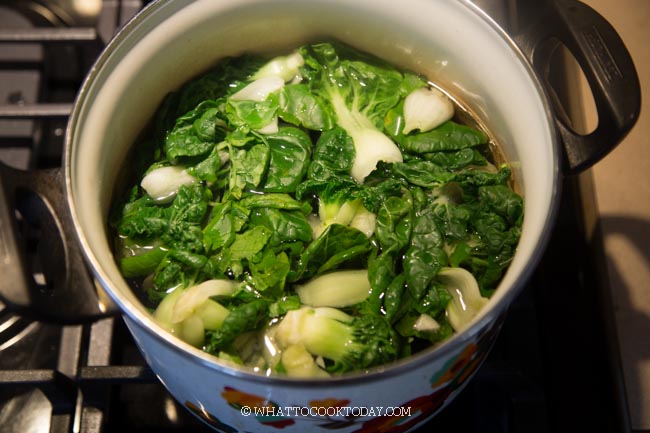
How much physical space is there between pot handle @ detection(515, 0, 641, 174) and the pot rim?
0.06 meters

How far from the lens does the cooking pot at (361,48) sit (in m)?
0.77

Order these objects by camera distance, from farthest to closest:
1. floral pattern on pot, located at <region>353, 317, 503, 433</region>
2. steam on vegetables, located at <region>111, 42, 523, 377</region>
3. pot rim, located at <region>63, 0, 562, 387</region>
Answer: steam on vegetables, located at <region>111, 42, 523, 377</region> < floral pattern on pot, located at <region>353, 317, 503, 433</region> < pot rim, located at <region>63, 0, 562, 387</region>

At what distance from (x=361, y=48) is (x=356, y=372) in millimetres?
792

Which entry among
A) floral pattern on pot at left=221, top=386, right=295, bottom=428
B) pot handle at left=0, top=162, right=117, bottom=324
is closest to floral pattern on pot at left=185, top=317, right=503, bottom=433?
floral pattern on pot at left=221, top=386, right=295, bottom=428

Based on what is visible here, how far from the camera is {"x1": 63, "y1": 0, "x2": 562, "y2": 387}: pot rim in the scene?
703 mm

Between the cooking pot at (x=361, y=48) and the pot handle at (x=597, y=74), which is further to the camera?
the pot handle at (x=597, y=74)

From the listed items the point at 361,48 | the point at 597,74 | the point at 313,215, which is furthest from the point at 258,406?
the point at 361,48

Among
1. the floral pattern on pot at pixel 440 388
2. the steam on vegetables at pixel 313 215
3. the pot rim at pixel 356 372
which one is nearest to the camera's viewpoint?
the pot rim at pixel 356 372

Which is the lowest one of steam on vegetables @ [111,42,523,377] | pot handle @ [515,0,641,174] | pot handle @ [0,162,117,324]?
pot handle @ [0,162,117,324]

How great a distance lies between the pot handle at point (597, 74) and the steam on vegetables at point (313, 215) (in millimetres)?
156

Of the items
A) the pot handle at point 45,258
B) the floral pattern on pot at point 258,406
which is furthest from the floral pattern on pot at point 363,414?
the pot handle at point 45,258

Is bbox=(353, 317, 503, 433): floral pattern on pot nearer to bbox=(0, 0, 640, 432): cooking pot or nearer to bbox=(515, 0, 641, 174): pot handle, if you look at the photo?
bbox=(0, 0, 640, 432): cooking pot

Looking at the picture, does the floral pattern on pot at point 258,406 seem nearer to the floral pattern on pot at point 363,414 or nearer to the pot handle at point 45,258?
the floral pattern on pot at point 363,414

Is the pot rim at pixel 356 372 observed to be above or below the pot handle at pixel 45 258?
above
